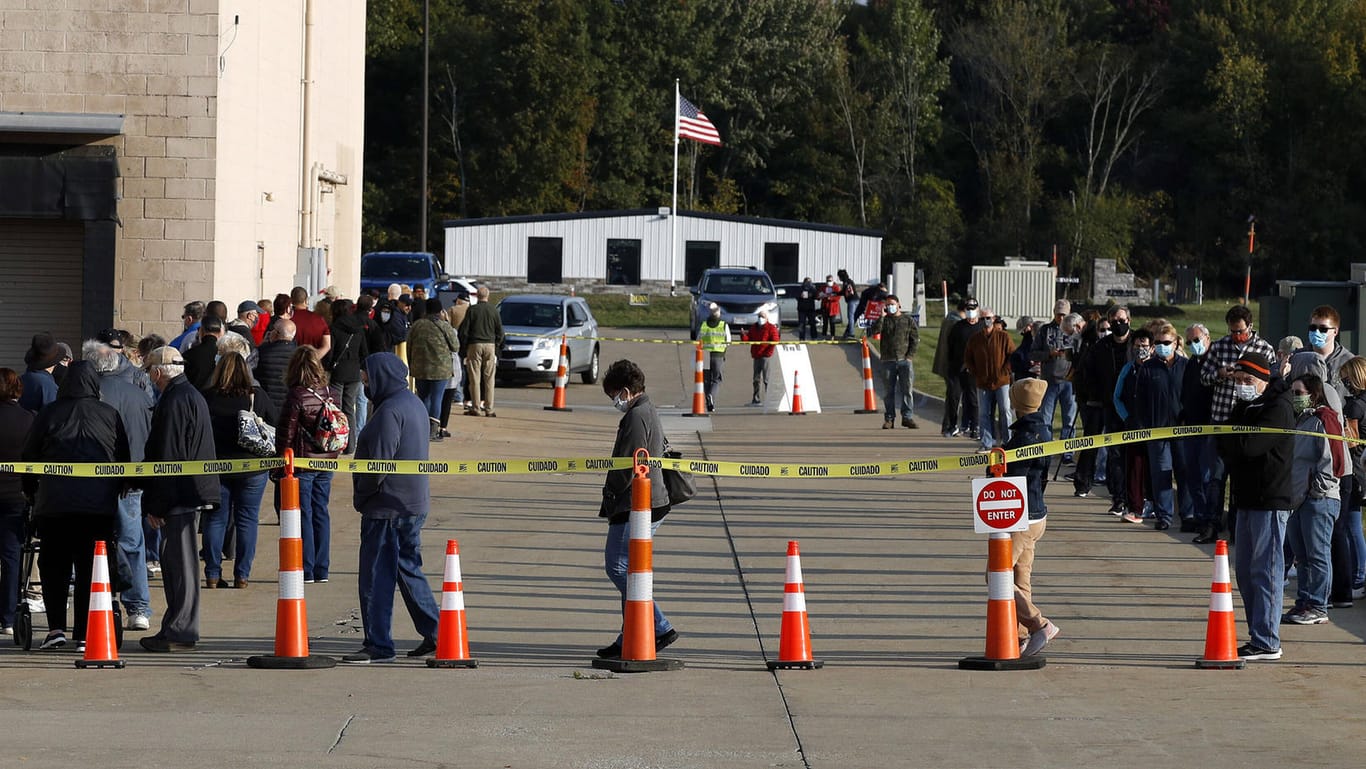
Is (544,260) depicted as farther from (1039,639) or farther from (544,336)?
(1039,639)

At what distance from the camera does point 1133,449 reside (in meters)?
15.9

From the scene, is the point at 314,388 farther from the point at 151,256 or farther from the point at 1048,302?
the point at 1048,302

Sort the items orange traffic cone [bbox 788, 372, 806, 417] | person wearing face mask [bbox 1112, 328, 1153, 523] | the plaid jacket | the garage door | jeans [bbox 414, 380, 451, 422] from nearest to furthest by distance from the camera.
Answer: the plaid jacket → person wearing face mask [bbox 1112, 328, 1153, 523] → jeans [bbox 414, 380, 451, 422] → the garage door → orange traffic cone [bbox 788, 372, 806, 417]

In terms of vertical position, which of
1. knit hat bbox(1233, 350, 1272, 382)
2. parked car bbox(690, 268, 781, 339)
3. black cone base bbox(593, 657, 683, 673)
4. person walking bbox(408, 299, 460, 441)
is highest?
parked car bbox(690, 268, 781, 339)

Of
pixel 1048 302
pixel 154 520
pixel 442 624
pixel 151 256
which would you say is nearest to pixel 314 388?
pixel 154 520

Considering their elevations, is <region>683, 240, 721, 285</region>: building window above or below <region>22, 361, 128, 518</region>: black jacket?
above

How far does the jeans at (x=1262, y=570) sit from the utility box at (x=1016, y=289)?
41761 mm

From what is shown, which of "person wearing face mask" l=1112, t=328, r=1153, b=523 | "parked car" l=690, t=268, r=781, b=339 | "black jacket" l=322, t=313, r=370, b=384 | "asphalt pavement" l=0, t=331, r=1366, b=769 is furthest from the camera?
"parked car" l=690, t=268, r=781, b=339

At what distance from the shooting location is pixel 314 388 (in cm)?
1245

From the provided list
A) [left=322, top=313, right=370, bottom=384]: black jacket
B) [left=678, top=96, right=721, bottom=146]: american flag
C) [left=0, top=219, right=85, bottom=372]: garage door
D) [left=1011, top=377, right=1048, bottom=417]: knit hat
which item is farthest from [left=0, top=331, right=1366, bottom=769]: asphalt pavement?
[left=678, top=96, right=721, bottom=146]: american flag

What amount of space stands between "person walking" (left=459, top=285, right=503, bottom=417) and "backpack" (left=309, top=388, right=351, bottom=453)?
12.0 metres

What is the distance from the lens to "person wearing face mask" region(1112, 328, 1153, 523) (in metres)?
16.1

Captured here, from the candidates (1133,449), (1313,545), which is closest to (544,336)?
(1133,449)

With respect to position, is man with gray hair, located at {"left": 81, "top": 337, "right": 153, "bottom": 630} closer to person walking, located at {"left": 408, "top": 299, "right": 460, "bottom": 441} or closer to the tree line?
person walking, located at {"left": 408, "top": 299, "right": 460, "bottom": 441}
